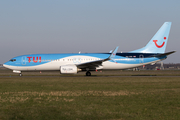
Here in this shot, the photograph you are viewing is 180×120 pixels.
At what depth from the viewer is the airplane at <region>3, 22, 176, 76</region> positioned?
116 feet

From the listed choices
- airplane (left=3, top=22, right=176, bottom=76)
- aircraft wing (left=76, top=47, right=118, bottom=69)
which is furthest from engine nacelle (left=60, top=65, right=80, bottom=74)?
airplane (left=3, top=22, right=176, bottom=76)

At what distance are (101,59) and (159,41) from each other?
9.97 metres

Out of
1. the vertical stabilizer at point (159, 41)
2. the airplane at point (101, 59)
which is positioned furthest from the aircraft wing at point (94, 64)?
the vertical stabilizer at point (159, 41)

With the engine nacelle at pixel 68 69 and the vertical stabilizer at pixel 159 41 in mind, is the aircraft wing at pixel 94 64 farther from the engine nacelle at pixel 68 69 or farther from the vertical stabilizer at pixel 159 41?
the vertical stabilizer at pixel 159 41

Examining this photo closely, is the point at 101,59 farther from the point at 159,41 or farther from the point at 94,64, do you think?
the point at 159,41

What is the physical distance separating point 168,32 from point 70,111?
31308 millimetres

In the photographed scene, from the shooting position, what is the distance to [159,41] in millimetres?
36219

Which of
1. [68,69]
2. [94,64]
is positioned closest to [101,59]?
[94,64]

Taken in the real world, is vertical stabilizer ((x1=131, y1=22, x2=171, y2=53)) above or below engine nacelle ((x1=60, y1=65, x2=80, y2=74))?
above

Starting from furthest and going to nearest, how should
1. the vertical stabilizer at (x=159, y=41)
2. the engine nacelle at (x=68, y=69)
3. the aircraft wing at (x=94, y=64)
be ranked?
the vertical stabilizer at (x=159, y=41) < the aircraft wing at (x=94, y=64) < the engine nacelle at (x=68, y=69)

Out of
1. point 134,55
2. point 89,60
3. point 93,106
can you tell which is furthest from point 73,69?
point 93,106

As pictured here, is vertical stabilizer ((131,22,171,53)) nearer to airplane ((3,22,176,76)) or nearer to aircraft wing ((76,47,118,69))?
airplane ((3,22,176,76))

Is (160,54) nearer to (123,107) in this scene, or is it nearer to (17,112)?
(123,107)

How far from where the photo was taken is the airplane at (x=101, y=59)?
116 ft
